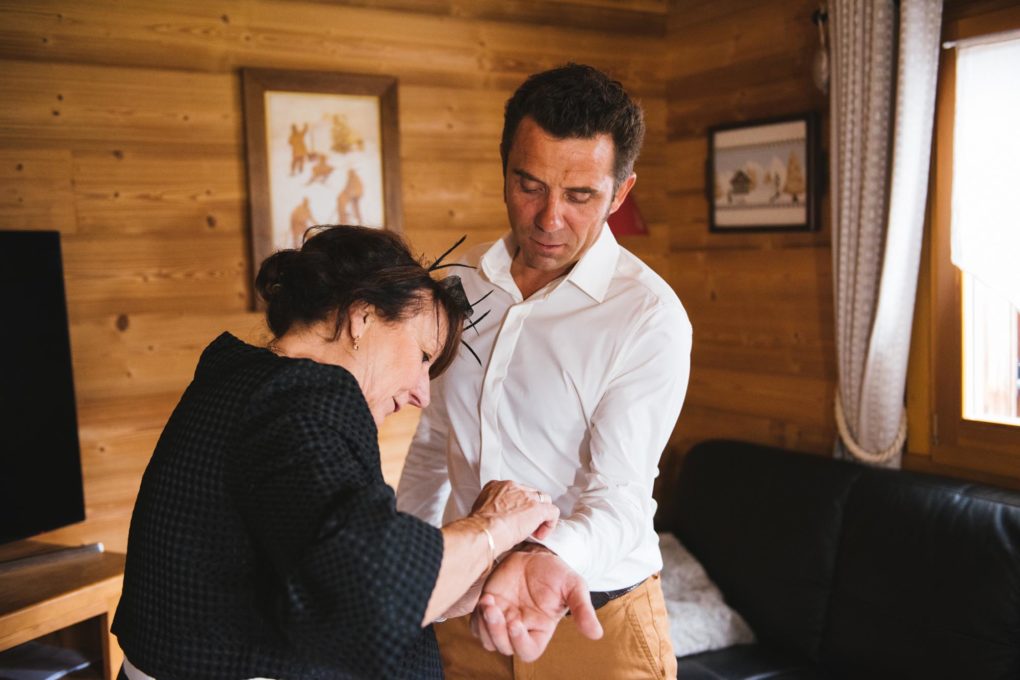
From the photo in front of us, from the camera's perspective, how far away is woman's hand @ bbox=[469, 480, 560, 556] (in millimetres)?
1268

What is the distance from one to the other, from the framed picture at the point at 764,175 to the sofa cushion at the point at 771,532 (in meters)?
0.84

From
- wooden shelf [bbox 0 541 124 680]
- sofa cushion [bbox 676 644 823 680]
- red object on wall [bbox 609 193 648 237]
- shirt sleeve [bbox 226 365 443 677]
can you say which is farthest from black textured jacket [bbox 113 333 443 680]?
red object on wall [bbox 609 193 648 237]

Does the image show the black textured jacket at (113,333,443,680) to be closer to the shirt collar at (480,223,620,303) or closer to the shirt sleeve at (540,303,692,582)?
the shirt sleeve at (540,303,692,582)

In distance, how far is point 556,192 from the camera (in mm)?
1699

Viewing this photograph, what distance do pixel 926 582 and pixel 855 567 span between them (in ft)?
0.76

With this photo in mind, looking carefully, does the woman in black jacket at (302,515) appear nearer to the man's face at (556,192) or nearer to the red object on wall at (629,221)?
the man's face at (556,192)

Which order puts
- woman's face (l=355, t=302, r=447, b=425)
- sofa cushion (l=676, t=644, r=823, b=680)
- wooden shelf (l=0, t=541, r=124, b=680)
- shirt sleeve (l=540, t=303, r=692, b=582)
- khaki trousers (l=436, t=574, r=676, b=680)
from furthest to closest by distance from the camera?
1. sofa cushion (l=676, t=644, r=823, b=680)
2. wooden shelf (l=0, t=541, r=124, b=680)
3. khaki trousers (l=436, t=574, r=676, b=680)
4. shirt sleeve (l=540, t=303, r=692, b=582)
5. woman's face (l=355, t=302, r=447, b=425)

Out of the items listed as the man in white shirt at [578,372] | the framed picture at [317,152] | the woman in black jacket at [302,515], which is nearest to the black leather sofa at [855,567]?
the man in white shirt at [578,372]

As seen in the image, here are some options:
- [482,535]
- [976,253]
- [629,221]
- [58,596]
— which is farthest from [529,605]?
[629,221]

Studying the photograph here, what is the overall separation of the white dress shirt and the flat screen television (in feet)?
4.54

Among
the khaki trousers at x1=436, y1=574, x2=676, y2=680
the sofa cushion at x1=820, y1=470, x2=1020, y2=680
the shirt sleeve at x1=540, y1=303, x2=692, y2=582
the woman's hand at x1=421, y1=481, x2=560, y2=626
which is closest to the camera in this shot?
the woman's hand at x1=421, y1=481, x2=560, y2=626

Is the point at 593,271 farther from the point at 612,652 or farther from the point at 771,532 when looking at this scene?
the point at 771,532

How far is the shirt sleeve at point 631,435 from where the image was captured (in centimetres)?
154

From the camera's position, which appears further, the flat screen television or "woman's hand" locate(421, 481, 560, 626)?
the flat screen television
